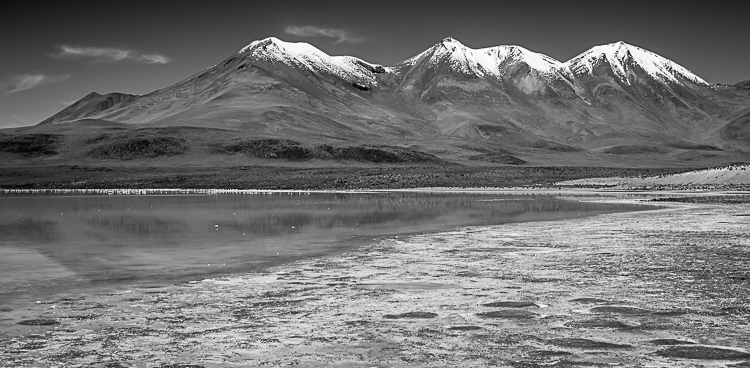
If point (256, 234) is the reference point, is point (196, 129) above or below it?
above

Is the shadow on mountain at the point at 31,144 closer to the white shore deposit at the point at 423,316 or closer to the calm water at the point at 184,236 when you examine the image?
the calm water at the point at 184,236

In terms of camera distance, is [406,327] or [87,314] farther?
[87,314]

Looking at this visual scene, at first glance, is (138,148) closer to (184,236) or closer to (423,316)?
(184,236)

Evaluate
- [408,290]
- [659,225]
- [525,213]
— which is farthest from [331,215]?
[408,290]

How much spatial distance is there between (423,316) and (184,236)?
15155mm

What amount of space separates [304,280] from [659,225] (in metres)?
16.8

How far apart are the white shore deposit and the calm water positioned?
1.89m

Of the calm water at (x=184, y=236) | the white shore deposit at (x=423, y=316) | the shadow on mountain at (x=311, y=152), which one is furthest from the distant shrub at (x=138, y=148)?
the white shore deposit at (x=423, y=316)

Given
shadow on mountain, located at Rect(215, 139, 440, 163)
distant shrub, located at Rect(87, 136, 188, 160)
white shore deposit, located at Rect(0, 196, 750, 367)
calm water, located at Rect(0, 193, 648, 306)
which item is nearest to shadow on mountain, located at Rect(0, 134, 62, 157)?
distant shrub, located at Rect(87, 136, 188, 160)

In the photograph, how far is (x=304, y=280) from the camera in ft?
50.6

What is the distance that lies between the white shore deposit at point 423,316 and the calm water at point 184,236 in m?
1.89

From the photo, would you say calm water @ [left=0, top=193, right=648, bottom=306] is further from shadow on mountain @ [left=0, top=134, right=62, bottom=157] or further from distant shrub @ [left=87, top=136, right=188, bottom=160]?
shadow on mountain @ [left=0, top=134, right=62, bottom=157]

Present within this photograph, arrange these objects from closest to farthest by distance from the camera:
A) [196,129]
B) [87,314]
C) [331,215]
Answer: [87,314] → [331,215] → [196,129]

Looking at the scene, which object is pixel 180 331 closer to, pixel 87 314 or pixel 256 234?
pixel 87 314
